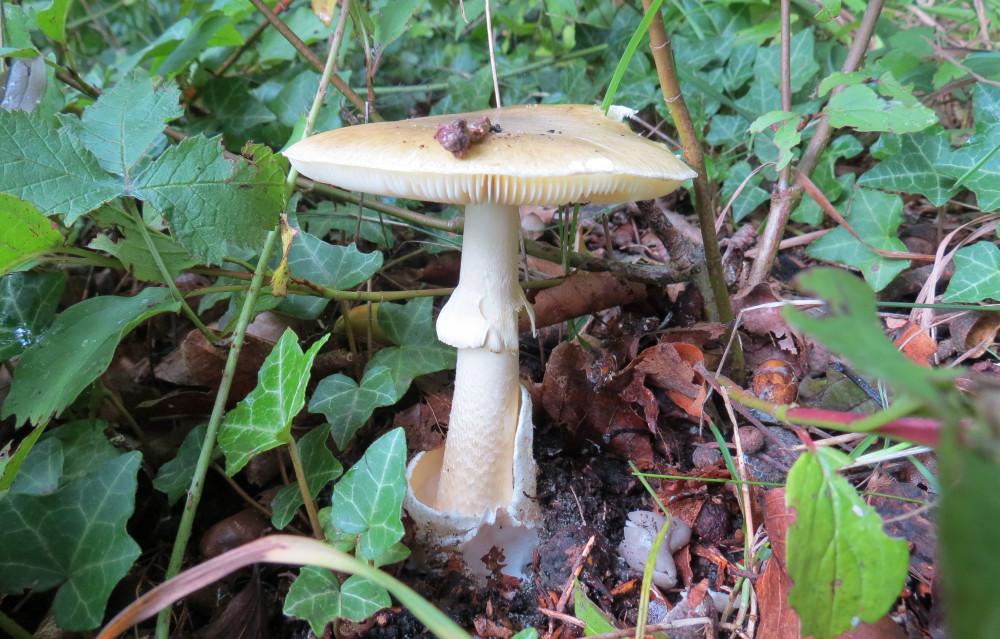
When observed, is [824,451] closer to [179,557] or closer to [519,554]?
[519,554]

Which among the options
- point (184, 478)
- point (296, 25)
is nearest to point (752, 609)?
point (184, 478)

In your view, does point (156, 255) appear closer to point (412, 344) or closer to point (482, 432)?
point (412, 344)

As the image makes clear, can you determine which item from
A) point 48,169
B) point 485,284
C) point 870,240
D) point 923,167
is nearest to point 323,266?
point 485,284

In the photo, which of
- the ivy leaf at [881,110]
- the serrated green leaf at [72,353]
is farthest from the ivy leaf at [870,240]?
A: the serrated green leaf at [72,353]

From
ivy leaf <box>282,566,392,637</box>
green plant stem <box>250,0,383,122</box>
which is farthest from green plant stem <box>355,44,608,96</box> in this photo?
ivy leaf <box>282,566,392,637</box>

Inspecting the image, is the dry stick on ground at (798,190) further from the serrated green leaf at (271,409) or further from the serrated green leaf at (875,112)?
the serrated green leaf at (271,409)

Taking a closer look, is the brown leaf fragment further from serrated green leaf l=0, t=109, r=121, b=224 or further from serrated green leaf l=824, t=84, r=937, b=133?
serrated green leaf l=0, t=109, r=121, b=224
